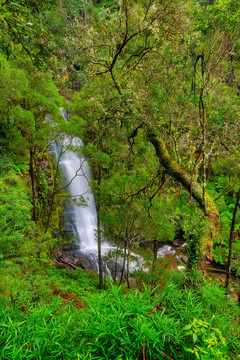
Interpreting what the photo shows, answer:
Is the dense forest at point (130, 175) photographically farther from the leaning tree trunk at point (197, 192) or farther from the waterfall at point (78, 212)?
the waterfall at point (78, 212)

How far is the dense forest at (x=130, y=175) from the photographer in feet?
5.14

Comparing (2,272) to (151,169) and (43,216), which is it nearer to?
(151,169)

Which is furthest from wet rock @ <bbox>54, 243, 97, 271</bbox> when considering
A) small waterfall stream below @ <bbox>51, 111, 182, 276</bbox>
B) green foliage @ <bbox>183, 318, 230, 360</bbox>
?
green foliage @ <bbox>183, 318, 230, 360</bbox>

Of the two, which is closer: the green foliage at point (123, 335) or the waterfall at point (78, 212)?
the green foliage at point (123, 335)

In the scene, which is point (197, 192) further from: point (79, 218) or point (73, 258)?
point (79, 218)

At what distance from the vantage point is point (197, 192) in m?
3.63

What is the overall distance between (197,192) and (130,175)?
3883mm

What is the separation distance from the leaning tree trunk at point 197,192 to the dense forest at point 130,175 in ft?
0.07

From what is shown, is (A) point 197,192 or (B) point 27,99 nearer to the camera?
(A) point 197,192

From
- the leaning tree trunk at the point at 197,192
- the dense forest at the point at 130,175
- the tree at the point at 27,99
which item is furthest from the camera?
→ the tree at the point at 27,99

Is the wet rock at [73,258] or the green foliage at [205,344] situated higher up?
the green foliage at [205,344]

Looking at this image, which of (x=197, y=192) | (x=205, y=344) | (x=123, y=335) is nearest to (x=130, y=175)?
(x=197, y=192)

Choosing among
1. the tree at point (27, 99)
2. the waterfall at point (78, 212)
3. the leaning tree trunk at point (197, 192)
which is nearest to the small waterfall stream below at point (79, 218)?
the waterfall at point (78, 212)

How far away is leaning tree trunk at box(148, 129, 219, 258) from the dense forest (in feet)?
0.07
